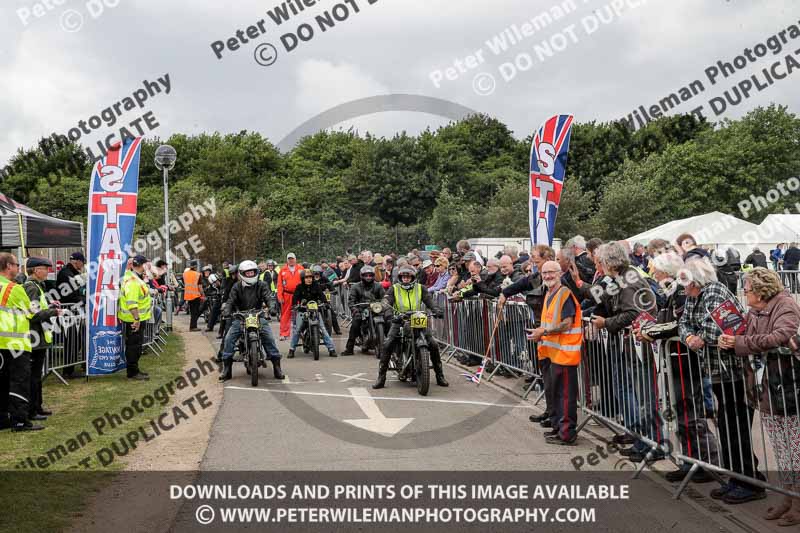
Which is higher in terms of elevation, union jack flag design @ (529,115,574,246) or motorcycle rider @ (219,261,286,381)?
union jack flag design @ (529,115,574,246)

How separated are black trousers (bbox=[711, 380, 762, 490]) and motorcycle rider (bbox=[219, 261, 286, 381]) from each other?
7.94 metres

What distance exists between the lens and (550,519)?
17.3 feet

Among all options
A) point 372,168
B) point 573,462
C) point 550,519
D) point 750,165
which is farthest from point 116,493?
point 750,165

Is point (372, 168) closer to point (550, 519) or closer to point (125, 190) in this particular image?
point (125, 190)

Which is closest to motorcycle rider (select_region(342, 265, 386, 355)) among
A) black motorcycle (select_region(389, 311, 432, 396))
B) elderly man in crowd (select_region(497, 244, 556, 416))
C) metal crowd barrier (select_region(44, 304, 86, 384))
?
black motorcycle (select_region(389, 311, 432, 396))

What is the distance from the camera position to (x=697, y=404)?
20.0 ft

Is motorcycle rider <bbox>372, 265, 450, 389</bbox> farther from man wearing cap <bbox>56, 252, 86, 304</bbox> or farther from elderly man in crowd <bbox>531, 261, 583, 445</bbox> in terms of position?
man wearing cap <bbox>56, 252, 86, 304</bbox>

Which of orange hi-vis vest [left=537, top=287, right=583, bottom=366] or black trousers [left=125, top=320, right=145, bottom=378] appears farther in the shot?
black trousers [left=125, top=320, right=145, bottom=378]

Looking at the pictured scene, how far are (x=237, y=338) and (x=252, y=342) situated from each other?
0.72 m

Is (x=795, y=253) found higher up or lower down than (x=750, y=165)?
lower down

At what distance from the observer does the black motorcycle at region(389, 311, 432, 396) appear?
34.5ft

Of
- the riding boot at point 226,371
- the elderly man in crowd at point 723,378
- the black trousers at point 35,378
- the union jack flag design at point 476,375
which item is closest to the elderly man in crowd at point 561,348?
the elderly man in crowd at point 723,378

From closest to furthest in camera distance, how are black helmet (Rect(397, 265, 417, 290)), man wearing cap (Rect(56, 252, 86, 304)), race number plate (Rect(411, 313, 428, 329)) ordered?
race number plate (Rect(411, 313, 428, 329)) < black helmet (Rect(397, 265, 417, 290)) < man wearing cap (Rect(56, 252, 86, 304))

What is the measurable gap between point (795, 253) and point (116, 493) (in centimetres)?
2358
